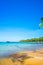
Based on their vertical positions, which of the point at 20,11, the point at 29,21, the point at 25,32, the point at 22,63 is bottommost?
the point at 22,63

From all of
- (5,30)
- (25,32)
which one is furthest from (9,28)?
(25,32)

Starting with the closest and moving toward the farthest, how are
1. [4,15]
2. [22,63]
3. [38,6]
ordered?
1. [22,63]
2. [4,15]
3. [38,6]

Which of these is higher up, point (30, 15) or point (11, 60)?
point (30, 15)

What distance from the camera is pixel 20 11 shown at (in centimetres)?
268

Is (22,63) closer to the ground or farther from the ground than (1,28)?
closer to the ground

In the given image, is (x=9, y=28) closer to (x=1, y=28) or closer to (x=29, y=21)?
(x=1, y=28)

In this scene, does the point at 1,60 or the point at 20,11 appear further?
the point at 20,11

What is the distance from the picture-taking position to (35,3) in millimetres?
2740

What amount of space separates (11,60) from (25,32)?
0.70 metres

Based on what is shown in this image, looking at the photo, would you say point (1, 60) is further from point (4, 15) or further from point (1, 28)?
point (4, 15)

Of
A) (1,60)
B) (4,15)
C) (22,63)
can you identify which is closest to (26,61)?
(22,63)

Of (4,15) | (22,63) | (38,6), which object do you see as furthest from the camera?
(38,6)

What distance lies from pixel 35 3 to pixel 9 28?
0.66 m

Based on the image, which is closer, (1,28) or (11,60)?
(11,60)
